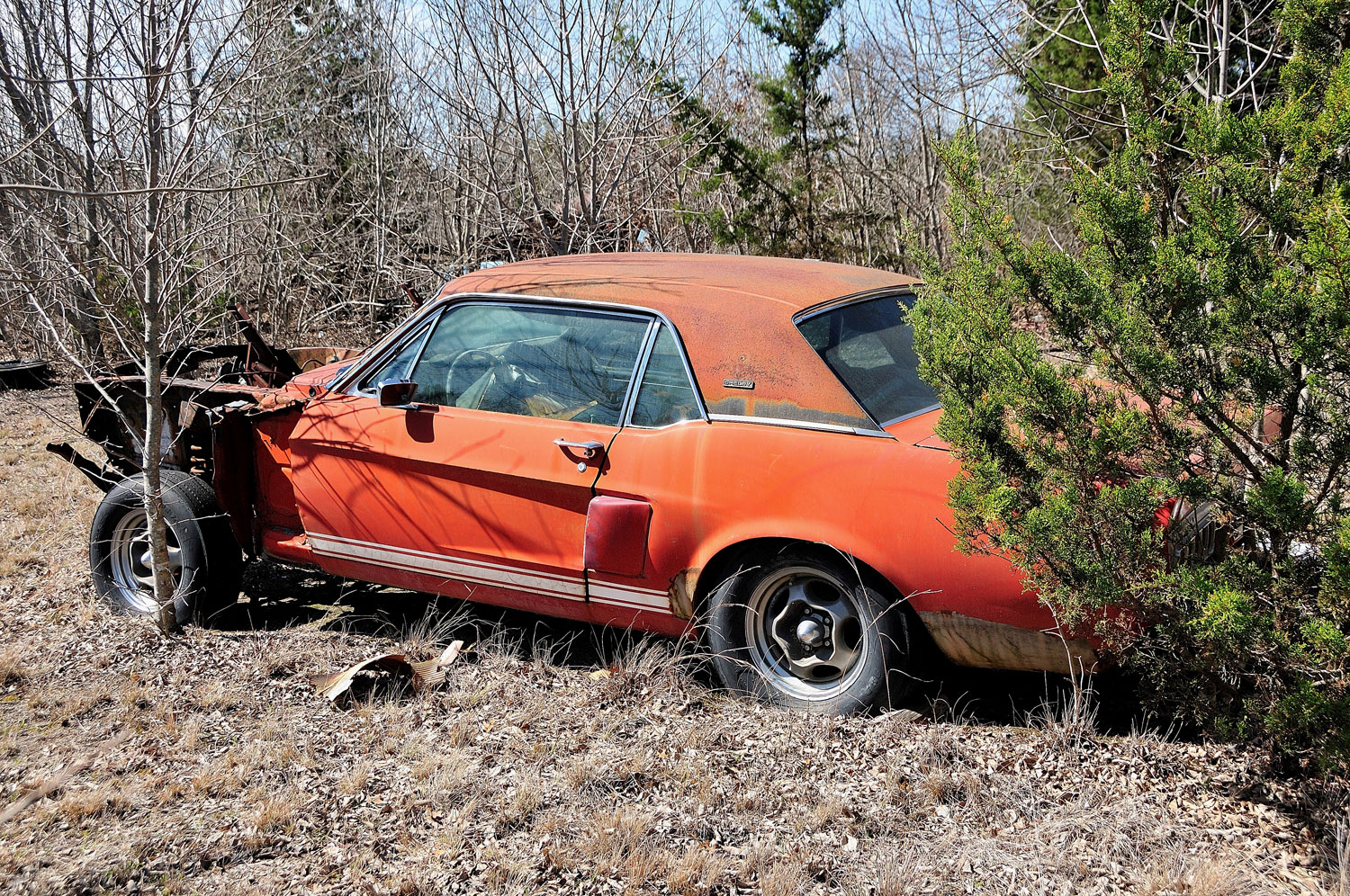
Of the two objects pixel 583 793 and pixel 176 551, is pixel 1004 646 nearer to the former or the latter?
pixel 583 793

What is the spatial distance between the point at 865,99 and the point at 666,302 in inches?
519

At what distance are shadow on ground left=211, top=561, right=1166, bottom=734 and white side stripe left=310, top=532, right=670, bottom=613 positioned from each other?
0.29 metres

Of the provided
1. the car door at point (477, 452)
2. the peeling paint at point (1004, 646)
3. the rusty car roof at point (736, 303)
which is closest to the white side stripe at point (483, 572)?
the car door at point (477, 452)

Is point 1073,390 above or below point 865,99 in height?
below

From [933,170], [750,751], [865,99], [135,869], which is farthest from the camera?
[865,99]

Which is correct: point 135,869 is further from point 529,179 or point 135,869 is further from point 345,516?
point 529,179

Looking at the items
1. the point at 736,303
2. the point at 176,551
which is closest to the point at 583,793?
the point at 736,303

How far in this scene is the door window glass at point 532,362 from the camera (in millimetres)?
3941

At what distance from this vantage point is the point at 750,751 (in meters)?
3.48

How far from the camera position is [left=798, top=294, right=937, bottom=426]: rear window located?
3598 mm

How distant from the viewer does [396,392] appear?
425 centimetres

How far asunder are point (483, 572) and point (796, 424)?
1.43 metres

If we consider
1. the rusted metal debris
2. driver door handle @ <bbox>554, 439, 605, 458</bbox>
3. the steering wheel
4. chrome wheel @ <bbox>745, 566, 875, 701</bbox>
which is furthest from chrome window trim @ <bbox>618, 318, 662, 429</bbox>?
the rusted metal debris

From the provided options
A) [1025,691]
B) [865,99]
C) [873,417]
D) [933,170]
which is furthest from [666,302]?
[865,99]
